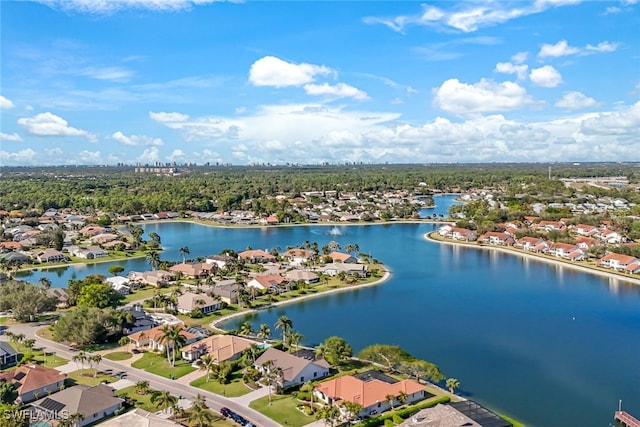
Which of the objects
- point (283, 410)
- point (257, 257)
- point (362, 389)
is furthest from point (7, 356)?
point (257, 257)

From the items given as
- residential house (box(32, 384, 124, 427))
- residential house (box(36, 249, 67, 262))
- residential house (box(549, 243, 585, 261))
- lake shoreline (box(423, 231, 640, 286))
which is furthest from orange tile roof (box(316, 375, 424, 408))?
residential house (box(36, 249, 67, 262))

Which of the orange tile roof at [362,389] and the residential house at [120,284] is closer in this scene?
the orange tile roof at [362,389]

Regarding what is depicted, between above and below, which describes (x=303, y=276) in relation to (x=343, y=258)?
below

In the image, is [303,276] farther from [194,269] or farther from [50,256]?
[50,256]

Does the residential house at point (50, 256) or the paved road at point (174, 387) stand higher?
the residential house at point (50, 256)

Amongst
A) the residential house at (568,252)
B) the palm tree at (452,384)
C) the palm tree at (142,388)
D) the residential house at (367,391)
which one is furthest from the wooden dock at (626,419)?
the residential house at (568,252)

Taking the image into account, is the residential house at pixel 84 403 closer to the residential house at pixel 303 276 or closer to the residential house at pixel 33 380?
the residential house at pixel 33 380
